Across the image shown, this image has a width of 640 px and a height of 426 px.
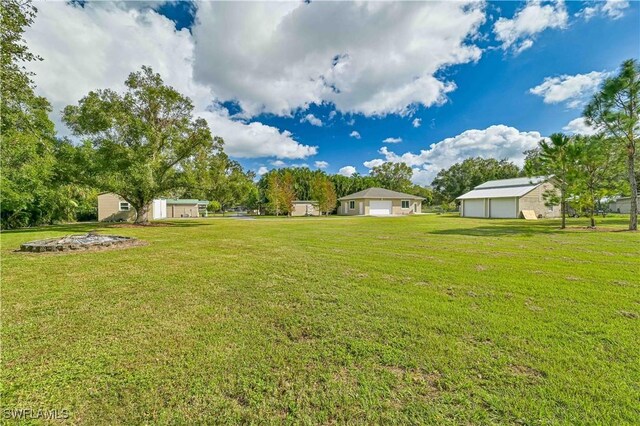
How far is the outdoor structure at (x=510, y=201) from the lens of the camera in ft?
84.1

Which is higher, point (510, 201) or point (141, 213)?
point (510, 201)

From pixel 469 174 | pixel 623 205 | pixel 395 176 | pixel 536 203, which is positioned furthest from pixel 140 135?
pixel 623 205

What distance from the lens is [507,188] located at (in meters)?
29.5

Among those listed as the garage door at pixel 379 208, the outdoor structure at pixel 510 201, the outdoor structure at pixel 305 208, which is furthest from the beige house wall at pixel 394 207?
the outdoor structure at pixel 510 201

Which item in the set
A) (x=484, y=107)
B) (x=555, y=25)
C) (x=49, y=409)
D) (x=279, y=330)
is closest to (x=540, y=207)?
(x=484, y=107)

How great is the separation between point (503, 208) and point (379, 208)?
1554cm

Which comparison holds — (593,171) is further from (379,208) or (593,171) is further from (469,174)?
(469,174)

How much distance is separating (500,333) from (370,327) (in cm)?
152

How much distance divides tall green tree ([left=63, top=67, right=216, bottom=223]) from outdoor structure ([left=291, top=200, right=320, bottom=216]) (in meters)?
27.0

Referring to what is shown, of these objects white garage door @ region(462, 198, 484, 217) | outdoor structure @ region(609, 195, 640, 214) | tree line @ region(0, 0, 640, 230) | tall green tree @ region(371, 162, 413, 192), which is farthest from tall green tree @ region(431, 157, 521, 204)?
tree line @ region(0, 0, 640, 230)

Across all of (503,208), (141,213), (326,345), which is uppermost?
(503,208)

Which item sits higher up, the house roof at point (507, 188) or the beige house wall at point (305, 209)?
the house roof at point (507, 188)

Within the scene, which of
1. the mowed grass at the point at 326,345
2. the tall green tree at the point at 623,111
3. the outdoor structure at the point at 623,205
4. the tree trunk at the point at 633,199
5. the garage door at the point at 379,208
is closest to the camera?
the mowed grass at the point at 326,345

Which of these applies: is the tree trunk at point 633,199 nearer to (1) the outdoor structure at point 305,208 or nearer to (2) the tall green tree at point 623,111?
(2) the tall green tree at point 623,111
